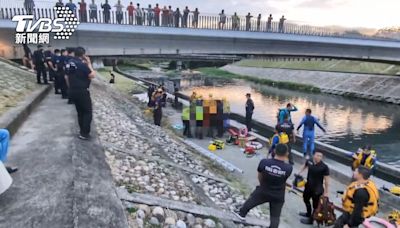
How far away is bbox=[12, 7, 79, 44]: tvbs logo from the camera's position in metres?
18.5

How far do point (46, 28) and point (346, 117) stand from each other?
24.9 m

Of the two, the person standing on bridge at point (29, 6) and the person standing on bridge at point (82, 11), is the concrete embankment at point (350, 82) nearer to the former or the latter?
the person standing on bridge at point (82, 11)

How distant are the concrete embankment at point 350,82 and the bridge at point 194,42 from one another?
9445 millimetres

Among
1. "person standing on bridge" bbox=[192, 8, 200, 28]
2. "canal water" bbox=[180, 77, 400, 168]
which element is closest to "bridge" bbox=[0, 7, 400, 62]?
"person standing on bridge" bbox=[192, 8, 200, 28]

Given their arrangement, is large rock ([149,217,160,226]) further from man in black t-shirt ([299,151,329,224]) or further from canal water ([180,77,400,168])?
canal water ([180,77,400,168])

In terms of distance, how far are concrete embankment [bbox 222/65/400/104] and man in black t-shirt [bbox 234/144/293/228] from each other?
35.9 metres

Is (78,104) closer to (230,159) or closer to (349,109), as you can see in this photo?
(230,159)

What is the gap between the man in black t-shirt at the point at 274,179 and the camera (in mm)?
5574

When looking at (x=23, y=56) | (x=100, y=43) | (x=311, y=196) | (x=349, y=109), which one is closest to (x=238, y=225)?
(x=311, y=196)

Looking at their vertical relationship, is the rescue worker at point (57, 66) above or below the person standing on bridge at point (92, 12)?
below

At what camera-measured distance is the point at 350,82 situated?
4431cm

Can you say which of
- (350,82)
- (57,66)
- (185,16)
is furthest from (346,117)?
(57,66)

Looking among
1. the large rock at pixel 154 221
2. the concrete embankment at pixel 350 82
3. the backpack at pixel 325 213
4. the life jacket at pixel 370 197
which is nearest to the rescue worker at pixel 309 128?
the backpack at pixel 325 213

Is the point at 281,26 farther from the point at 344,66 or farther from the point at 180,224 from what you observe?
the point at 344,66
